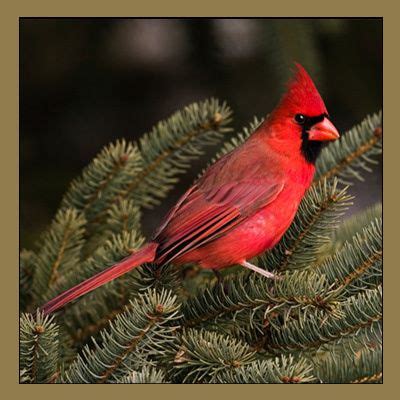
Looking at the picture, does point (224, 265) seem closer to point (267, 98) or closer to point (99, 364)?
point (99, 364)

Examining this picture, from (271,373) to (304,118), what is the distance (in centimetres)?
110

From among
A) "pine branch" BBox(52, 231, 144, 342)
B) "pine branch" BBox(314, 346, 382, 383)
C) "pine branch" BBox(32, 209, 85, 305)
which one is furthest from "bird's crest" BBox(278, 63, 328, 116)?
"pine branch" BBox(314, 346, 382, 383)

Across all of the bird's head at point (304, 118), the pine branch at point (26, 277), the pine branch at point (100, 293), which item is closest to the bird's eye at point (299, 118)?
the bird's head at point (304, 118)

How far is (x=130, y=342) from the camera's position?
2.15 metres

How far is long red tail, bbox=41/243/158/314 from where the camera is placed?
246 centimetres

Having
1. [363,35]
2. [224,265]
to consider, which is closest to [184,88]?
[363,35]

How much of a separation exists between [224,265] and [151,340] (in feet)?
1.93

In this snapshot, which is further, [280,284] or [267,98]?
[267,98]

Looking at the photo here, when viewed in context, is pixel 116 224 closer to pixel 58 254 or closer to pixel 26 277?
pixel 58 254

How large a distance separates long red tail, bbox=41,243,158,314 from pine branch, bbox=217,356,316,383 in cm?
50

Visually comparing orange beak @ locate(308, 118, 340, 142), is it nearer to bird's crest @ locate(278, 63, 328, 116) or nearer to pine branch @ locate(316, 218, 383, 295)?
bird's crest @ locate(278, 63, 328, 116)

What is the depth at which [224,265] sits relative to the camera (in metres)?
2.71

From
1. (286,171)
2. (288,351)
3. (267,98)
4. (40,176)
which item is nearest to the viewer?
(288,351)

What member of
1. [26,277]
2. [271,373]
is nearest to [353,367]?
[271,373]
